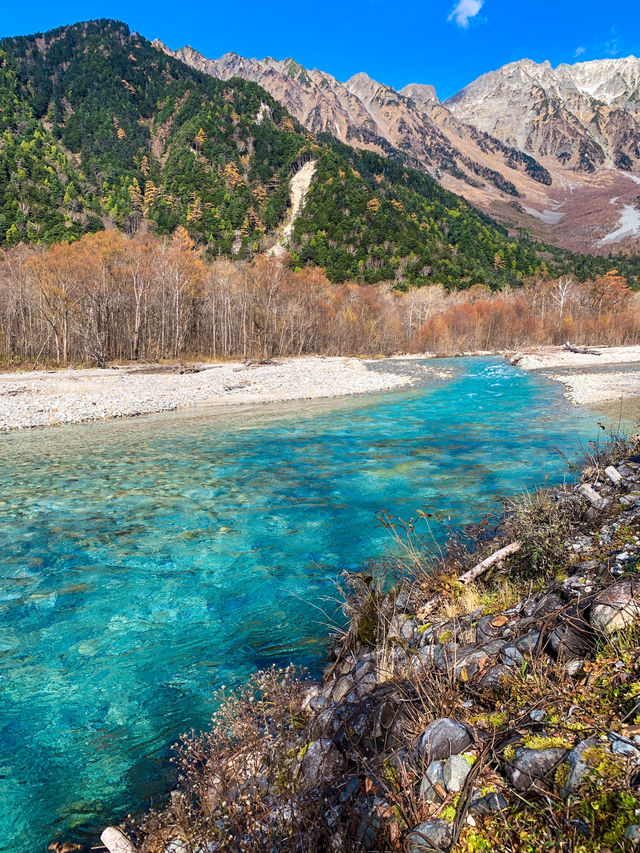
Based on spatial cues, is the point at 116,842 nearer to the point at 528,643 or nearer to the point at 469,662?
the point at 469,662

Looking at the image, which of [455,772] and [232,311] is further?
[232,311]

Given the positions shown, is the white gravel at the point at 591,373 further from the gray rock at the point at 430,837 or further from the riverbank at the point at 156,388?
the gray rock at the point at 430,837

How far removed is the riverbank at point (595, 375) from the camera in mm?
25531

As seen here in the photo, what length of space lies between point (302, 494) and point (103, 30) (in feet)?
777

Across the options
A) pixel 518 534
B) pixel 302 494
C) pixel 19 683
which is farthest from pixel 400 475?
pixel 19 683

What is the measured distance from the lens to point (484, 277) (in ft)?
363

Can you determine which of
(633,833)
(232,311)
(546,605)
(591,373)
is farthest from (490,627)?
(232,311)

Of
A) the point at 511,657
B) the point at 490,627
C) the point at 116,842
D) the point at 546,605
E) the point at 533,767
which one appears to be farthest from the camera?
the point at 490,627

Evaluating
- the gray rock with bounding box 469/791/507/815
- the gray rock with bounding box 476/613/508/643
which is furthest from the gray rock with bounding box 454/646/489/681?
the gray rock with bounding box 469/791/507/815

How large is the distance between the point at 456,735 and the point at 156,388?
31.9m

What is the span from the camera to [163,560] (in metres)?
8.94

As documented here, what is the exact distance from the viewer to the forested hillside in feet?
337

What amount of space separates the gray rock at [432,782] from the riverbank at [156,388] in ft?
76.6

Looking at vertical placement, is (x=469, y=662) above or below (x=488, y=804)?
below
